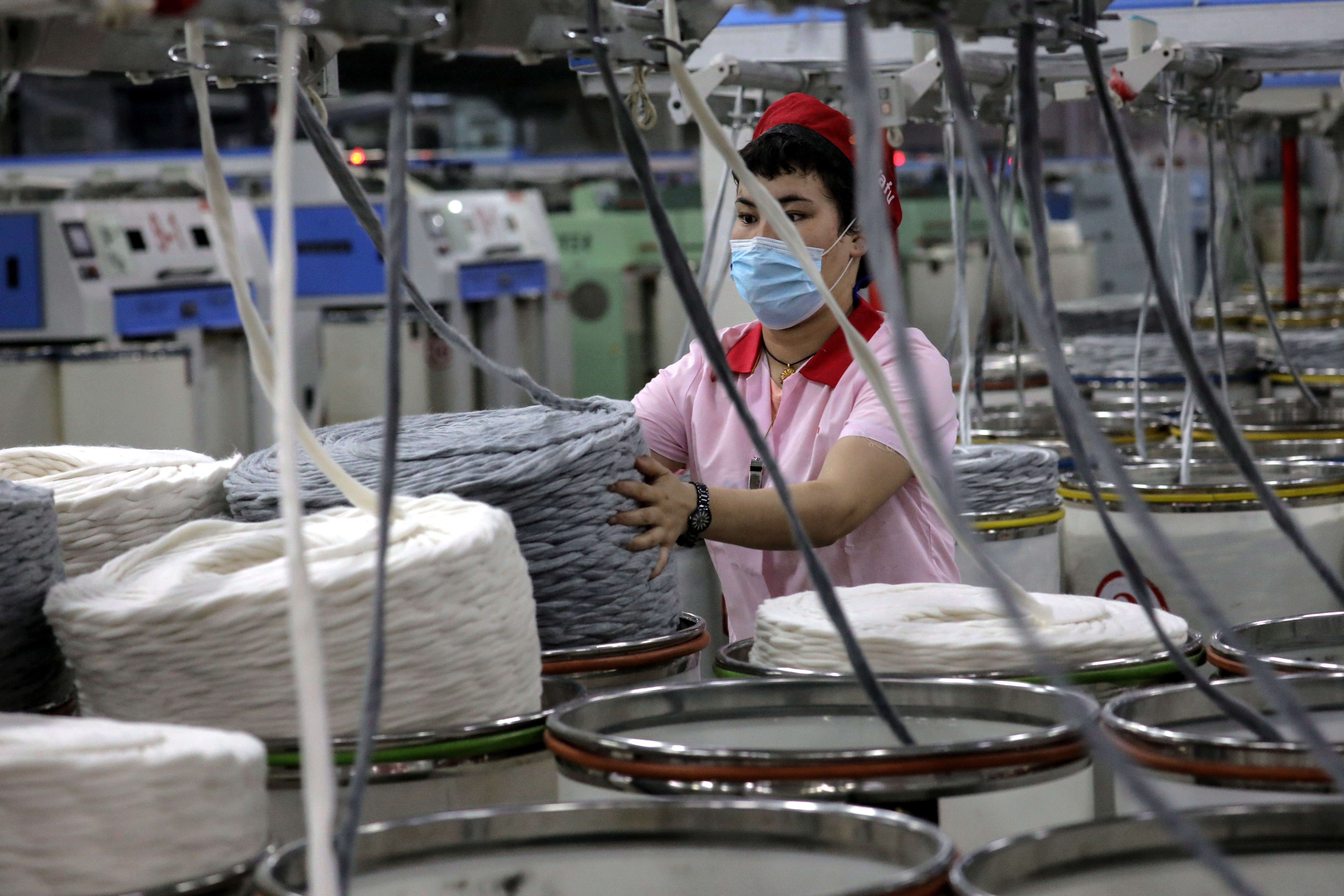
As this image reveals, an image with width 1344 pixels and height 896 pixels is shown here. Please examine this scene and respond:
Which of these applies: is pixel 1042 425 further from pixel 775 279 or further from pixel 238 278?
pixel 238 278

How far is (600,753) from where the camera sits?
82 centimetres

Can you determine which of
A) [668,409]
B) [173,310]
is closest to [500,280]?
[173,310]

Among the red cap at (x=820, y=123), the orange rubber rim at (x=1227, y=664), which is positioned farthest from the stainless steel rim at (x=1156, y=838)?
the red cap at (x=820, y=123)

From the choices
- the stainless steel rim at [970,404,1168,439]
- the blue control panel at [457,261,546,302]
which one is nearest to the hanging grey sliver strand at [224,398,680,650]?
the stainless steel rim at [970,404,1168,439]

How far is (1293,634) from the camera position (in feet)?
3.71

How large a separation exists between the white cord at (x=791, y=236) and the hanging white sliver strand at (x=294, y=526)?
9.2 inches

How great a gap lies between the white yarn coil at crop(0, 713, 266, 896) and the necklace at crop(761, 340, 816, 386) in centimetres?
121

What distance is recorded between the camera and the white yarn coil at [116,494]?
3.76ft

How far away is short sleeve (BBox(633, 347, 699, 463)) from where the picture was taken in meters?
1.94

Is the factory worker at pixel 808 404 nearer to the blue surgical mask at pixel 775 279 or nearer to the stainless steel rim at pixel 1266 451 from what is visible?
the blue surgical mask at pixel 775 279

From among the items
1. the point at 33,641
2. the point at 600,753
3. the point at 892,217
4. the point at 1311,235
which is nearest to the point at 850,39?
the point at 600,753

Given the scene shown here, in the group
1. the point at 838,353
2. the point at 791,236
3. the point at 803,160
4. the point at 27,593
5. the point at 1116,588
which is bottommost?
the point at 1116,588

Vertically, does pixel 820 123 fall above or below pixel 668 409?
above

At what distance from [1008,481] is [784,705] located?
3.65 ft
